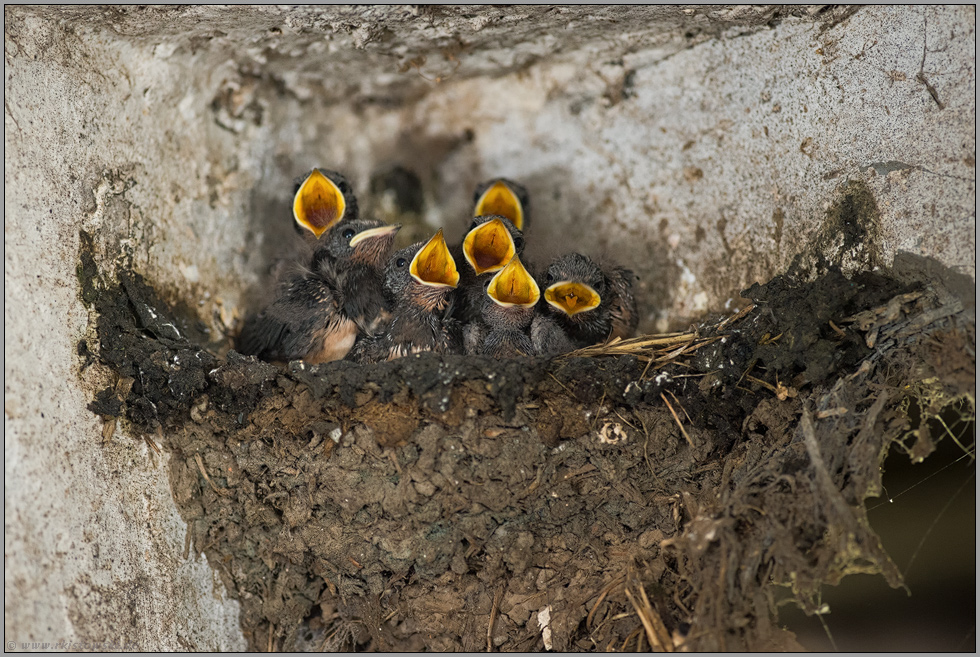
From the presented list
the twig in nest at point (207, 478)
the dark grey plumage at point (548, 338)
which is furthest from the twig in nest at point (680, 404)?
the twig in nest at point (207, 478)

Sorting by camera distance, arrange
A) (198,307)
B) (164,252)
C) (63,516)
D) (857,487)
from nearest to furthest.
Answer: (857,487), (63,516), (164,252), (198,307)

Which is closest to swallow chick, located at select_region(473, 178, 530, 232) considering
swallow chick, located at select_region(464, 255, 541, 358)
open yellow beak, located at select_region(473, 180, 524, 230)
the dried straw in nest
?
open yellow beak, located at select_region(473, 180, 524, 230)

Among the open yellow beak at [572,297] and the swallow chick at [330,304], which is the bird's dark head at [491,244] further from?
the swallow chick at [330,304]

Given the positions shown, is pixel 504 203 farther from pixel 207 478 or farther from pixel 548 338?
pixel 207 478

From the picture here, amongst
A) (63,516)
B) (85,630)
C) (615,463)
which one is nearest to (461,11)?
(615,463)

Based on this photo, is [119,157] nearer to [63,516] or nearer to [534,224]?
[63,516]
